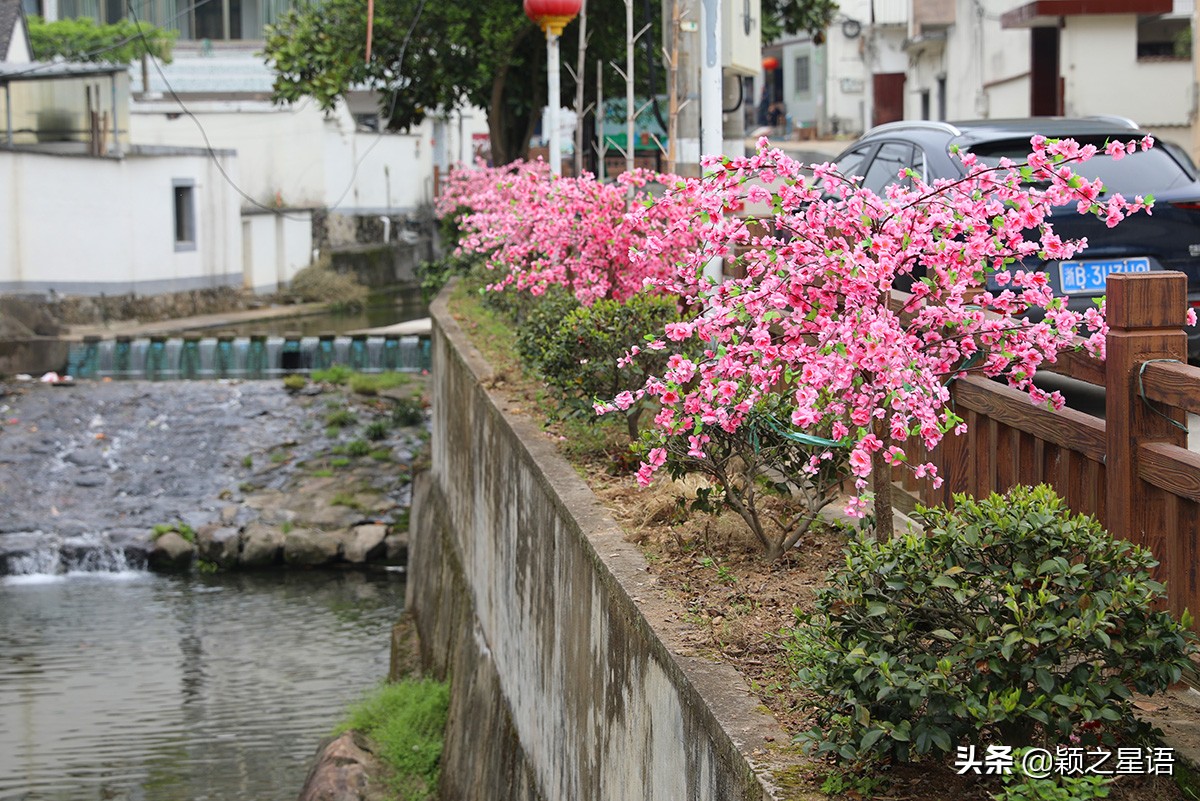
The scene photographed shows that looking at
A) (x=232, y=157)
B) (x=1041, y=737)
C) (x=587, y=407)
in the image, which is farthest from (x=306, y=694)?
(x=232, y=157)

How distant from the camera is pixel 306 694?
1423 centimetres

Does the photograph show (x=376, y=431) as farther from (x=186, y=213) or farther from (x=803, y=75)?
(x=803, y=75)

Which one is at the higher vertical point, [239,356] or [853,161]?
[853,161]

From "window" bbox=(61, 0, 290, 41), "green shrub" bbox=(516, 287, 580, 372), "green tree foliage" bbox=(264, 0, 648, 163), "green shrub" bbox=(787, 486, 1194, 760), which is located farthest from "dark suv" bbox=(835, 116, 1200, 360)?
"window" bbox=(61, 0, 290, 41)

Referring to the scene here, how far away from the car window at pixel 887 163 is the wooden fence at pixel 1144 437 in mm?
4575

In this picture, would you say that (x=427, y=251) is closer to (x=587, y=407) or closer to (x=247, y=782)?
(x=247, y=782)

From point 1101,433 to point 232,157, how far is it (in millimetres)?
31559

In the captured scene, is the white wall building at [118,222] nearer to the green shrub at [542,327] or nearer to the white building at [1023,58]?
the white building at [1023,58]

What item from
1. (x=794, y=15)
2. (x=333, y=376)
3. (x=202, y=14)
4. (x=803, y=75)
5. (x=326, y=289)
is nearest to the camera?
(x=794, y=15)

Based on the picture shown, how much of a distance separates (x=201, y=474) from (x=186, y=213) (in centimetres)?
1246

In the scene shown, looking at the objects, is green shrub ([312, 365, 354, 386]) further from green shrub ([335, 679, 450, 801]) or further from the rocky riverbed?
green shrub ([335, 679, 450, 801])

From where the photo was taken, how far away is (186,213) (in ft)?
107

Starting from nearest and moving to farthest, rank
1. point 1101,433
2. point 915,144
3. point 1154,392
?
1. point 1154,392
2. point 1101,433
3. point 915,144

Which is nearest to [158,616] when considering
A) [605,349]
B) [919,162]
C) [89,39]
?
[605,349]
